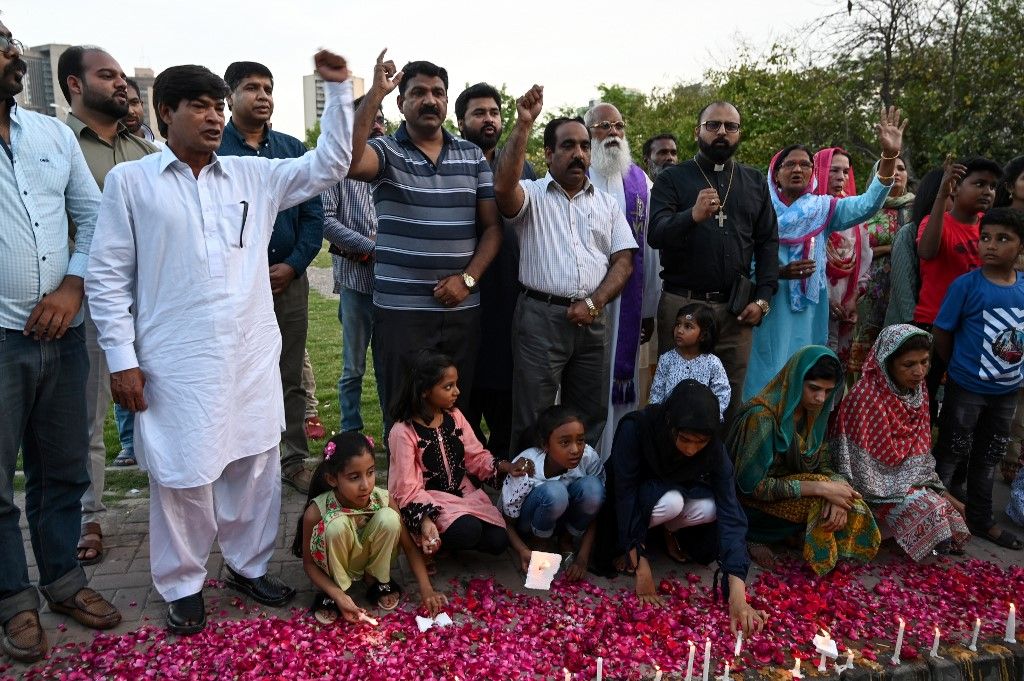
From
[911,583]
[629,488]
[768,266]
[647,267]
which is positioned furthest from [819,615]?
[647,267]

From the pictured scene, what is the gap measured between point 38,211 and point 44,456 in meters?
1.05

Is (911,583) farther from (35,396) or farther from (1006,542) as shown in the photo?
(35,396)

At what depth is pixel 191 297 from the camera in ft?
10.3

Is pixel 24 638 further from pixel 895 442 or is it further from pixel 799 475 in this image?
pixel 895 442

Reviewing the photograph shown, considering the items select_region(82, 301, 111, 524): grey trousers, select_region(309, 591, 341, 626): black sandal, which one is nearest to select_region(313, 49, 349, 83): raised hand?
select_region(82, 301, 111, 524): grey trousers

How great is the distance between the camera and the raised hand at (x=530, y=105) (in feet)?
13.2

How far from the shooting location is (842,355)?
19.8ft

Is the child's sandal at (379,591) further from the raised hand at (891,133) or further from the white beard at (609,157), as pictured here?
the raised hand at (891,133)

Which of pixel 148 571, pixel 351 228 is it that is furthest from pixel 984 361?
pixel 148 571

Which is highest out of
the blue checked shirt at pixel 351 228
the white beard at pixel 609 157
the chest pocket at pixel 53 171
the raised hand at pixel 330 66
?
the raised hand at pixel 330 66

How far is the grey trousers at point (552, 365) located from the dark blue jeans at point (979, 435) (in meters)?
2.15

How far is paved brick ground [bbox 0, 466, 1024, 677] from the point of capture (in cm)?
346

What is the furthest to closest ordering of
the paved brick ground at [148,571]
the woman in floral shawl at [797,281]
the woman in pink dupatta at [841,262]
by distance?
the woman in pink dupatta at [841,262], the woman in floral shawl at [797,281], the paved brick ground at [148,571]

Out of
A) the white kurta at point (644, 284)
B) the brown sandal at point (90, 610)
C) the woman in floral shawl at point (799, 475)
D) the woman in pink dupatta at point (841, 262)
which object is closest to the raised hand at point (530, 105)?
the white kurta at point (644, 284)
